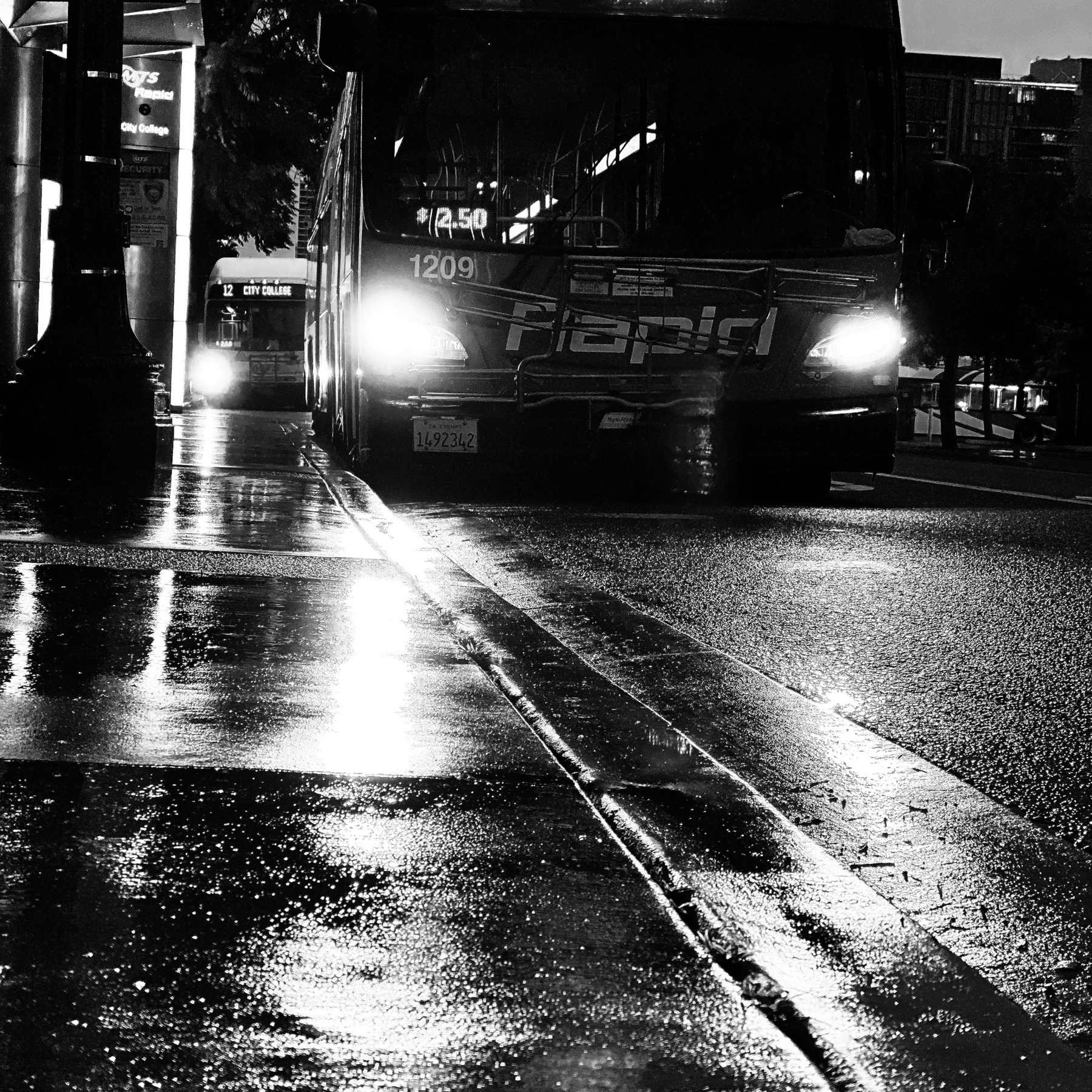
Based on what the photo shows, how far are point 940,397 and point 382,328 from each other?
41.4 meters

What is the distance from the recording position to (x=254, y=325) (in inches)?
1631

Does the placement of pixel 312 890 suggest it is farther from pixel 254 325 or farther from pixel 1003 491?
pixel 254 325

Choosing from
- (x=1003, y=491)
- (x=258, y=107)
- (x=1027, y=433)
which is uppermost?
(x=258, y=107)

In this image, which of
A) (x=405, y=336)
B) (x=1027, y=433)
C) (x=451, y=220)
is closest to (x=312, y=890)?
(x=405, y=336)

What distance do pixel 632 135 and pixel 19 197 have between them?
966cm

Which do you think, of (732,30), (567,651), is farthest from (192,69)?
(567,651)

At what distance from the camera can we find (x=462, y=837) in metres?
3.46

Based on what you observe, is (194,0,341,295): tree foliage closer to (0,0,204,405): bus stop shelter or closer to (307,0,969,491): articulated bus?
(0,0,204,405): bus stop shelter

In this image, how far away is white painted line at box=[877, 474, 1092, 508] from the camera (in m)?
14.7

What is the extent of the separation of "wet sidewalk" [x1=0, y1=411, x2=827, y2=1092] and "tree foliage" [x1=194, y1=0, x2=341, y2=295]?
69.4ft

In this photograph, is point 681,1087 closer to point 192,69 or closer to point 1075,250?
point 192,69

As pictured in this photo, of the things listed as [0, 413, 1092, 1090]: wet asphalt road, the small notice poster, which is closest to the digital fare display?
[0, 413, 1092, 1090]: wet asphalt road

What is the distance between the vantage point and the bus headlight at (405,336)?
40.8 feet

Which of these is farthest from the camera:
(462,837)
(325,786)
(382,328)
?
(382,328)
